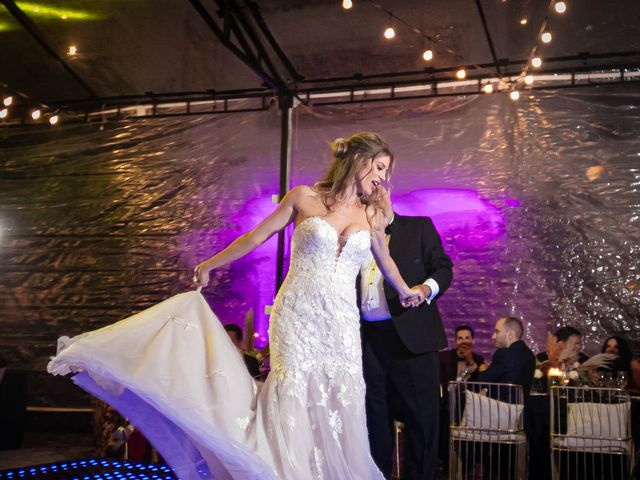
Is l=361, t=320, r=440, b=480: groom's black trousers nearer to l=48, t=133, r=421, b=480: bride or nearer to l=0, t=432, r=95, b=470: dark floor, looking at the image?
l=48, t=133, r=421, b=480: bride

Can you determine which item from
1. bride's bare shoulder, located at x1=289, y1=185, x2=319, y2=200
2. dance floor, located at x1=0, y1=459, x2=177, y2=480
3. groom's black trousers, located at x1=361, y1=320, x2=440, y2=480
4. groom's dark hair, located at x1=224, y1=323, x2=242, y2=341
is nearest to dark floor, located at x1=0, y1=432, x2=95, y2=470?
dance floor, located at x1=0, y1=459, x2=177, y2=480

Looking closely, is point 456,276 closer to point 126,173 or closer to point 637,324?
point 637,324

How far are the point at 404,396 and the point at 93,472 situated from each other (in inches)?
79.3

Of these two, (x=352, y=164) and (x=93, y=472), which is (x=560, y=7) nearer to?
(x=352, y=164)

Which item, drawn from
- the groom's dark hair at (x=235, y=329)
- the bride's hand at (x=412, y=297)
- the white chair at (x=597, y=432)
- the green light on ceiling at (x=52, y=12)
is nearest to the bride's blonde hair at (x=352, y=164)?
the bride's hand at (x=412, y=297)

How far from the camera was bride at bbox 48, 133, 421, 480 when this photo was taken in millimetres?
2826

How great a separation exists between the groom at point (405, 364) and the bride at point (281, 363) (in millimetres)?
219

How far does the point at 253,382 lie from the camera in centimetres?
319

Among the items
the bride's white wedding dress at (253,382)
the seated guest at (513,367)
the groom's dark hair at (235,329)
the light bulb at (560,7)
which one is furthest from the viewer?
the groom's dark hair at (235,329)

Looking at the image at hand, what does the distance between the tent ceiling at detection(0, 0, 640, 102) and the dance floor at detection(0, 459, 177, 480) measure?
435 centimetres

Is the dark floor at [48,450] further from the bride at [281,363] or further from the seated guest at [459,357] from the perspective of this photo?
the bride at [281,363]

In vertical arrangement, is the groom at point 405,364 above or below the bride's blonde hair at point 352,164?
below

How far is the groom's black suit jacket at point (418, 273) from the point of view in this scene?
3.74 m

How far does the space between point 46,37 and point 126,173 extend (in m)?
1.76
